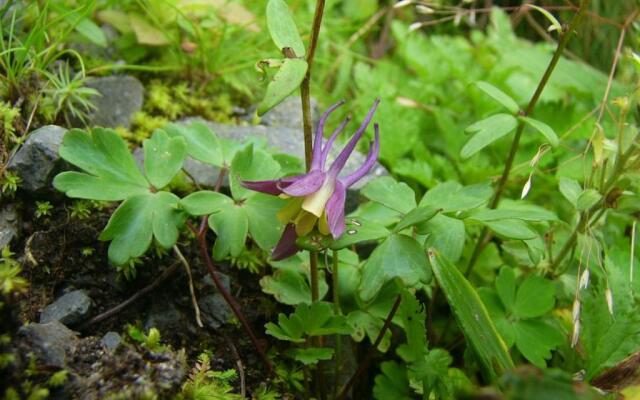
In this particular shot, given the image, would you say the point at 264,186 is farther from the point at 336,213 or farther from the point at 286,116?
the point at 286,116

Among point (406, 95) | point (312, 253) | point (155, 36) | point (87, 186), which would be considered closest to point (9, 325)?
point (87, 186)

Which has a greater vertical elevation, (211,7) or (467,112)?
(211,7)

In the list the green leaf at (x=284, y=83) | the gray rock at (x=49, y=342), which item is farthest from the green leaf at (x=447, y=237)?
the gray rock at (x=49, y=342)

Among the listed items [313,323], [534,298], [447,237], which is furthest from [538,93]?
[313,323]

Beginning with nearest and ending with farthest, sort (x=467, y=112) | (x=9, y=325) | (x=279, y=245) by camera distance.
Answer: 1. (x=9, y=325)
2. (x=279, y=245)
3. (x=467, y=112)

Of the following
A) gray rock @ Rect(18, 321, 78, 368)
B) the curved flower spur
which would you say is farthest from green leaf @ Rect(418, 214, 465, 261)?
gray rock @ Rect(18, 321, 78, 368)

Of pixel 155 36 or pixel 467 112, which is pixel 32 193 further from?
pixel 467 112

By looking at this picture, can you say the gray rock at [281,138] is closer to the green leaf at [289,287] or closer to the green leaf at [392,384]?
the green leaf at [289,287]

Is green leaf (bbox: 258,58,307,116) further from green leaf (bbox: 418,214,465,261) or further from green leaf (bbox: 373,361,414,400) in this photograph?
green leaf (bbox: 373,361,414,400)
